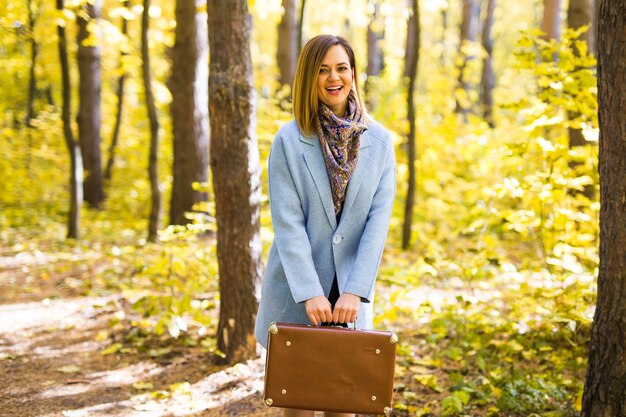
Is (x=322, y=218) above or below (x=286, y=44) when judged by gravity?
below

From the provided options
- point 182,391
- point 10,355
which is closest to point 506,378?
point 182,391

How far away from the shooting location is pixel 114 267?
288 inches

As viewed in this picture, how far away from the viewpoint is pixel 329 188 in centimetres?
246

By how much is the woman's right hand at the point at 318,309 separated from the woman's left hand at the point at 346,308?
3 cm

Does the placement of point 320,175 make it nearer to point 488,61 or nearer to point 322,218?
point 322,218

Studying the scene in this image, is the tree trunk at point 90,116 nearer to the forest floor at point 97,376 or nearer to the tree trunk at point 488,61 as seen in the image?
the forest floor at point 97,376

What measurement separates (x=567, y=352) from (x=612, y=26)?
228 cm

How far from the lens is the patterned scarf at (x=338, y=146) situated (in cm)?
245

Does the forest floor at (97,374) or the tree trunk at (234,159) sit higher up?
the tree trunk at (234,159)

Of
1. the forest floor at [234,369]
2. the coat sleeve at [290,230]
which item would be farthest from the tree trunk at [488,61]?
the coat sleeve at [290,230]

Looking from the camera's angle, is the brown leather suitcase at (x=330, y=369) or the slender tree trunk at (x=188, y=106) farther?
the slender tree trunk at (x=188, y=106)

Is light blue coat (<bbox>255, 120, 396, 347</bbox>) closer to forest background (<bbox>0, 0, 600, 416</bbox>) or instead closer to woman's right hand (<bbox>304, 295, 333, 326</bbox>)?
woman's right hand (<bbox>304, 295, 333, 326</bbox>)

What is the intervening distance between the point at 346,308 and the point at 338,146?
641mm

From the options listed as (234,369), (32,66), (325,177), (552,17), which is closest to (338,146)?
(325,177)
